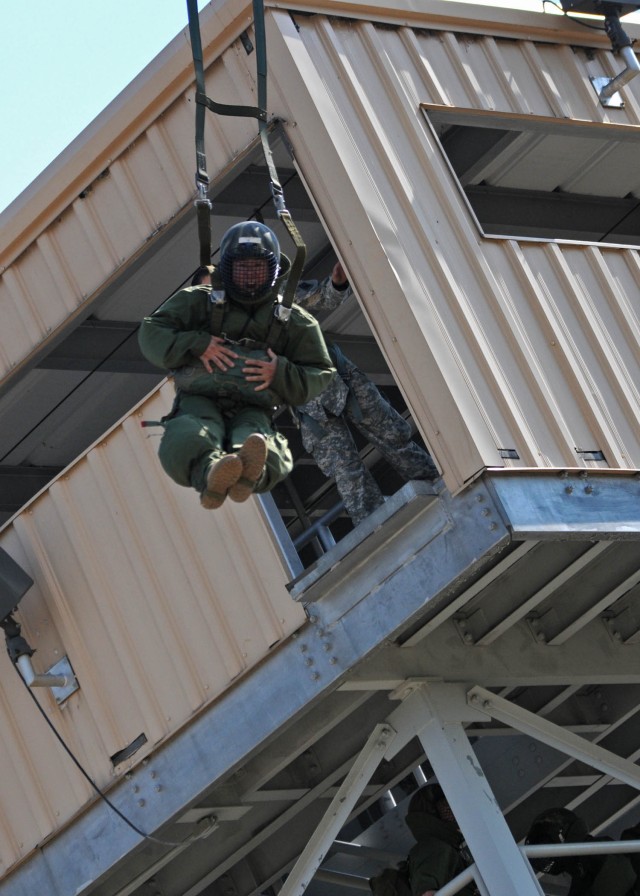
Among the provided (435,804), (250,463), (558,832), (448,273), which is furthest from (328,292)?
(558,832)

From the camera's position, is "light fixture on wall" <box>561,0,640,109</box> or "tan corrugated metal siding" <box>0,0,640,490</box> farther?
"light fixture on wall" <box>561,0,640,109</box>

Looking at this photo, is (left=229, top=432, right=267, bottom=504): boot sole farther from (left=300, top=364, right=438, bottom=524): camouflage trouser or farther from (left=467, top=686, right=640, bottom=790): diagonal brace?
(left=467, top=686, right=640, bottom=790): diagonal brace

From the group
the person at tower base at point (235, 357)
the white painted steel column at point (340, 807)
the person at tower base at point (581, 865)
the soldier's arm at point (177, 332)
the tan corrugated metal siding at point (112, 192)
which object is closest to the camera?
the person at tower base at point (235, 357)

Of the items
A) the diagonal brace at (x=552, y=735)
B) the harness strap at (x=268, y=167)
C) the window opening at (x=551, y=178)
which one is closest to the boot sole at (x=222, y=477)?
the harness strap at (x=268, y=167)

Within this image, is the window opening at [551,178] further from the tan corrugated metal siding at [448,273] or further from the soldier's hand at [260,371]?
the soldier's hand at [260,371]

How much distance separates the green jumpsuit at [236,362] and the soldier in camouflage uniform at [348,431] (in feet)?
3.41

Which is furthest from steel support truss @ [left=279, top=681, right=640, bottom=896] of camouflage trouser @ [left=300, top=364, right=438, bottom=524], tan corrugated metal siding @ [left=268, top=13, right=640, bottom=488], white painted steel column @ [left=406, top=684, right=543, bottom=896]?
tan corrugated metal siding @ [left=268, top=13, right=640, bottom=488]

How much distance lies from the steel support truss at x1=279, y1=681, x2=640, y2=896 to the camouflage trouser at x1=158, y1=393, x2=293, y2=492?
2370 mm

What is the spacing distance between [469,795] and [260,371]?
125 inches

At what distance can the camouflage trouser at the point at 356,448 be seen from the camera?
10.8 m

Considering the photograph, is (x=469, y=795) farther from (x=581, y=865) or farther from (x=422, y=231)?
(x=422, y=231)

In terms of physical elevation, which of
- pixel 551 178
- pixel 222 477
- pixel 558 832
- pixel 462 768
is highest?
pixel 551 178

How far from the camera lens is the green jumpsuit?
30.2ft

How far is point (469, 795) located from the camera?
34.4ft
